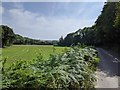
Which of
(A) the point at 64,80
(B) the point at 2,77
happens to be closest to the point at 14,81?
(B) the point at 2,77

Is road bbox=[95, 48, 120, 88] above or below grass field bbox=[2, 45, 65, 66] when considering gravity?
below

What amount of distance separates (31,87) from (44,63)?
161 centimetres

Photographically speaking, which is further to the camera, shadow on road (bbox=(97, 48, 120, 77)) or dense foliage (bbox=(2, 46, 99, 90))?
shadow on road (bbox=(97, 48, 120, 77))

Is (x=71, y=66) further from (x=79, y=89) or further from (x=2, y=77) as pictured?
(x=2, y=77)

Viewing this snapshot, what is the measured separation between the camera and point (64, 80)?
5773 millimetres

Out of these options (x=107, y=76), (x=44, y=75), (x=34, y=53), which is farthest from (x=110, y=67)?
(x=44, y=75)

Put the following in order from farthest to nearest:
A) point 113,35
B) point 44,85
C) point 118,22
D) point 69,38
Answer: point 69,38
point 113,35
point 118,22
point 44,85

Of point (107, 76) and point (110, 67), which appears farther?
point (110, 67)

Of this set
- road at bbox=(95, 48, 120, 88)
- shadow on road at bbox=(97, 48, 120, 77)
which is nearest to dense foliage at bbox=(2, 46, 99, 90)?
road at bbox=(95, 48, 120, 88)

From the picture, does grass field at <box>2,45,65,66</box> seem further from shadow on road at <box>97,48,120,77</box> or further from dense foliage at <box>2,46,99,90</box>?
shadow on road at <box>97,48,120,77</box>

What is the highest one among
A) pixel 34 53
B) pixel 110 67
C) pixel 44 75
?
pixel 34 53

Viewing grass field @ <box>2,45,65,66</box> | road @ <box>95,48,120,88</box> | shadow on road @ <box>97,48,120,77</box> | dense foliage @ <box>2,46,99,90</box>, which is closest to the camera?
dense foliage @ <box>2,46,99,90</box>

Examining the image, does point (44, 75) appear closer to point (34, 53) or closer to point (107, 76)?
point (34, 53)

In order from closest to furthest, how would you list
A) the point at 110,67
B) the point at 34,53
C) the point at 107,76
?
the point at 34,53, the point at 107,76, the point at 110,67
